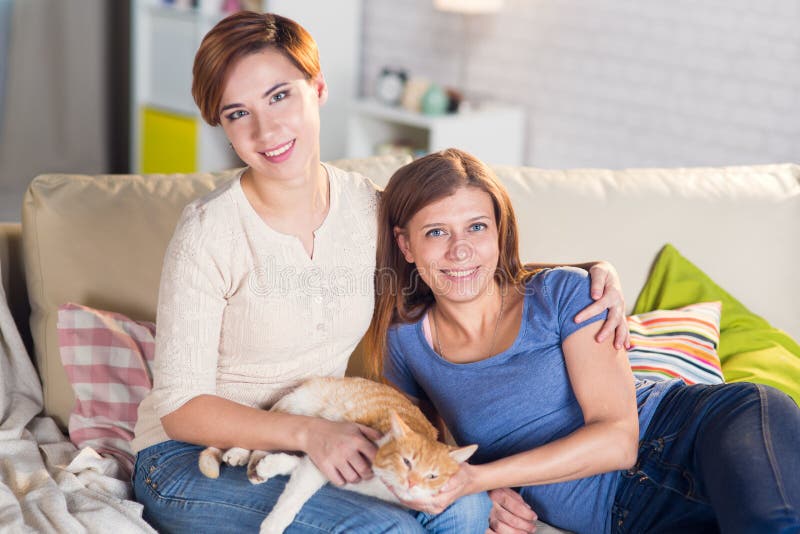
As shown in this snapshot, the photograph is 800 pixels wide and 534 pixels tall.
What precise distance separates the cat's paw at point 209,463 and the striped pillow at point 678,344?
880mm

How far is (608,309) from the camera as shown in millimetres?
1656

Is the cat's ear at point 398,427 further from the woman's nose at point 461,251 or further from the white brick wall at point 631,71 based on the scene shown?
the white brick wall at point 631,71

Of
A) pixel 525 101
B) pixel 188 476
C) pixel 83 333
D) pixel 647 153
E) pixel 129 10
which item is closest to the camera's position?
pixel 188 476

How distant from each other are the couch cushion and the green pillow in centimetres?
111

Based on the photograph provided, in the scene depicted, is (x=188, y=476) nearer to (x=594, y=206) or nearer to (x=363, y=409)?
(x=363, y=409)

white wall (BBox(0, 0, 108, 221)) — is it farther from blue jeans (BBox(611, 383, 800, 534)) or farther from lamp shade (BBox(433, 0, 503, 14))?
blue jeans (BBox(611, 383, 800, 534))

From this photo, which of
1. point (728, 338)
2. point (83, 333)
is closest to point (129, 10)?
point (83, 333)

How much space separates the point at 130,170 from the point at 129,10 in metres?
0.88

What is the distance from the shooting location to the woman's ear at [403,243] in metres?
1.73

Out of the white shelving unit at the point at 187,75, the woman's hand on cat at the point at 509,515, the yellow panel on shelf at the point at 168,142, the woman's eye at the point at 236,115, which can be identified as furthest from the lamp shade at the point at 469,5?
the woman's hand on cat at the point at 509,515

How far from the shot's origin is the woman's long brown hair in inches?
66.0

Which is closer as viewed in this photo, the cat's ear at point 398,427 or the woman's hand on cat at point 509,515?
the cat's ear at point 398,427

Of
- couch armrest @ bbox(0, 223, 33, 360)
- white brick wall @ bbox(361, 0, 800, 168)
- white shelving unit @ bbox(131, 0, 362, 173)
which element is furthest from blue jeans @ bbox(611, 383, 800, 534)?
white shelving unit @ bbox(131, 0, 362, 173)

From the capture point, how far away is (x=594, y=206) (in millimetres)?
2170
